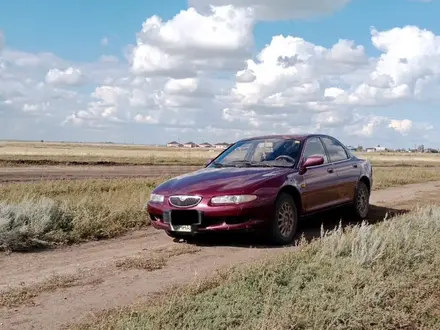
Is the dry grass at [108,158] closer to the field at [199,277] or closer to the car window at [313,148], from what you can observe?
the field at [199,277]

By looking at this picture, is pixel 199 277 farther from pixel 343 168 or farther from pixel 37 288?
pixel 343 168

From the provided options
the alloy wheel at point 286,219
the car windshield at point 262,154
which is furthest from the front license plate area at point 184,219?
the car windshield at point 262,154

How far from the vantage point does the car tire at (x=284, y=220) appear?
7.73 m

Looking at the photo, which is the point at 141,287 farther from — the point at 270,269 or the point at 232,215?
the point at 232,215

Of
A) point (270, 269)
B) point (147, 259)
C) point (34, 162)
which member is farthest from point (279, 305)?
point (34, 162)

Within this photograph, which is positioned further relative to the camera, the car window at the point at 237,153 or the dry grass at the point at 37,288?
the car window at the point at 237,153

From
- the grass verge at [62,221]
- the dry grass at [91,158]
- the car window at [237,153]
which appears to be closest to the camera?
the grass verge at [62,221]

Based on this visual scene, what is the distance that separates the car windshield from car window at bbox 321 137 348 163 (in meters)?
1.03

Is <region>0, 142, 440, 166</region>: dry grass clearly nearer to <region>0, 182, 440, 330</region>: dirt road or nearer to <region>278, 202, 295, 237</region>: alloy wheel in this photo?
<region>0, 182, 440, 330</region>: dirt road

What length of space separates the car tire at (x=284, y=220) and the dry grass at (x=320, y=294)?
1.10 meters

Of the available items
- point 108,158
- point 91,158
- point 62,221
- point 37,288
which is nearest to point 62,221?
point 62,221

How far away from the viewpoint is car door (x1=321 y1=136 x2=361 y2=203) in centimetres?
969

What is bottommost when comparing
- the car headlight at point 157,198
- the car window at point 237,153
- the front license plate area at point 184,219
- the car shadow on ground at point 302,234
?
the car shadow on ground at point 302,234

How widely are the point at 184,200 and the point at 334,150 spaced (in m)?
3.56
